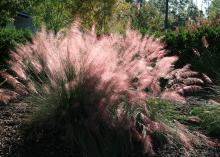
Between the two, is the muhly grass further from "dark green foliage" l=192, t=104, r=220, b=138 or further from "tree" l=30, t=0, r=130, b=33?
"tree" l=30, t=0, r=130, b=33

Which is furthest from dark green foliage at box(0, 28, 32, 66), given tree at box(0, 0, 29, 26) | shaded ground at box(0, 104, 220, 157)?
shaded ground at box(0, 104, 220, 157)

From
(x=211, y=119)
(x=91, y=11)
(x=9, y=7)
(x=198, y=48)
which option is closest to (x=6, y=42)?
(x=9, y=7)

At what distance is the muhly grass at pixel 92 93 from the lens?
5.39m

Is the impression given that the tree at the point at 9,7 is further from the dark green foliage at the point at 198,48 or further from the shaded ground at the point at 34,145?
the shaded ground at the point at 34,145

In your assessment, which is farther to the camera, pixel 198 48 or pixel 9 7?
pixel 198 48

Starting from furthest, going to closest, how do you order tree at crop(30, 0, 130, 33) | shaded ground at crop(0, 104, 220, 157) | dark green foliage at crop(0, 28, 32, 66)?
1. tree at crop(30, 0, 130, 33)
2. dark green foliage at crop(0, 28, 32, 66)
3. shaded ground at crop(0, 104, 220, 157)

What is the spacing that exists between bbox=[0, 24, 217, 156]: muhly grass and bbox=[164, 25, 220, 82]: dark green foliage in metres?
4.36

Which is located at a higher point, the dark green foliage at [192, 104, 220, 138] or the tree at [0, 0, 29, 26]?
the tree at [0, 0, 29, 26]

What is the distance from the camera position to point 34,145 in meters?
5.46

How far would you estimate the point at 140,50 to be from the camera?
6.73 m

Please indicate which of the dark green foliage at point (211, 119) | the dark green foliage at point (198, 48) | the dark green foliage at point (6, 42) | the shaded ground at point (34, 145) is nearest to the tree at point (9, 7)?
the dark green foliage at point (6, 42)

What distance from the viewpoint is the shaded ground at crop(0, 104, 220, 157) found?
5.34m

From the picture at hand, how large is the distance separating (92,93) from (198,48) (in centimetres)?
615

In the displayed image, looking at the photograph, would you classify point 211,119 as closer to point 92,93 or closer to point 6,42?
point 92,93
